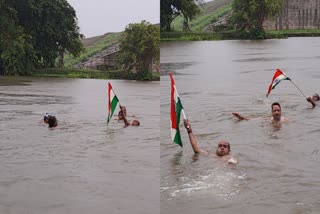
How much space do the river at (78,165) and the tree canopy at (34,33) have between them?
15818 mm

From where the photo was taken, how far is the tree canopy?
25.2m

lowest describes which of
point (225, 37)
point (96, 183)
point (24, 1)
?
point (96, 183)

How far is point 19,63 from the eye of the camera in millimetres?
25609

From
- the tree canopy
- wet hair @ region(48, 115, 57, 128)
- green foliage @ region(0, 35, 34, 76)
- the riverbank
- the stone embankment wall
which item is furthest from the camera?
the tree canopy

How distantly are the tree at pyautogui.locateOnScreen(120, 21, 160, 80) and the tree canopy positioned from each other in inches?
123

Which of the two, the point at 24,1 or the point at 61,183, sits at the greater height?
the point at 24,1

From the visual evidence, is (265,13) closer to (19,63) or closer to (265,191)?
(19,63)

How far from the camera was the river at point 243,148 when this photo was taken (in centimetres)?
355

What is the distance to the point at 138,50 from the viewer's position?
1091 inches

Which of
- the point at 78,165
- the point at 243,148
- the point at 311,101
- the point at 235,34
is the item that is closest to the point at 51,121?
the point at 78,165

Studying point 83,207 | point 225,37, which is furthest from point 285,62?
point 83,207

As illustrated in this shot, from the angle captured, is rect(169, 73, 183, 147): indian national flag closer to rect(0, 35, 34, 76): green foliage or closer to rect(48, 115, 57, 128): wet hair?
rect(48, 115, 57, 128): wet hair

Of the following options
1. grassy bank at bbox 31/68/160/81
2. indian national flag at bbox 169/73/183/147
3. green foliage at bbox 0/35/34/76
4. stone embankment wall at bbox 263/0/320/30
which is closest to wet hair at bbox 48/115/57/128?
indian national flag at bbox 169/73/183/147

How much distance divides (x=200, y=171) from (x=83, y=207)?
1.28 metres
